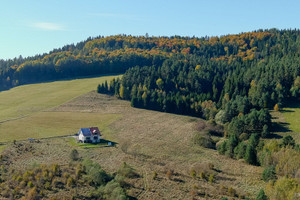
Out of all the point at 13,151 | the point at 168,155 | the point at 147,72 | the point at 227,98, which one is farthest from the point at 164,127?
the point at 147,72

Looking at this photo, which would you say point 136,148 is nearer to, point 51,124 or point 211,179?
point 211,179

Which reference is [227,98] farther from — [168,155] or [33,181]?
[33,181]

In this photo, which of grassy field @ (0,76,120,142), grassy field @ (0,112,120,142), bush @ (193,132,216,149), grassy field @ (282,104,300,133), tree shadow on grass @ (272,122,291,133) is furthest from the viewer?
grassy field @ (0,76,120,142)

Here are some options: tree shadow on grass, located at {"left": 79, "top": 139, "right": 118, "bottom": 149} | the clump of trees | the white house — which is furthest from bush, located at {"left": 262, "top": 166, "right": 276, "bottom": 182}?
the white house

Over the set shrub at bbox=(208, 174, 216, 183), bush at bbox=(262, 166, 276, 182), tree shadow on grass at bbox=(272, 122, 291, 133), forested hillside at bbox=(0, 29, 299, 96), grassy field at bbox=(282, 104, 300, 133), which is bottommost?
shrub at bbox=(208, 174, 216, 183)

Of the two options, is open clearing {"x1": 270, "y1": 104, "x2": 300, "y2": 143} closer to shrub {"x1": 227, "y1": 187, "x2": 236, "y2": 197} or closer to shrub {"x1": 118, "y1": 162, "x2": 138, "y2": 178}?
shrub {"x1": 227, "y1": 187, "x2": 236, "y2": 197}

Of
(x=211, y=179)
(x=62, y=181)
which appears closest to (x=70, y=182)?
(x=62, y=181)

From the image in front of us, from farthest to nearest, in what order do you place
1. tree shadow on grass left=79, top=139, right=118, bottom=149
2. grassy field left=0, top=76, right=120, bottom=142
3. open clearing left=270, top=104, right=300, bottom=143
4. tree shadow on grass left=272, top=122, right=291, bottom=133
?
grassy field left=0, top=76, right=120, bottom=142 → tree shadow on grass left=272, top=122, right=291, bottom=133 → open clearing left=270, top=104, right=300, bottom=143 → tree shadow on grass left=79, top=139, right=118, bottom=149
